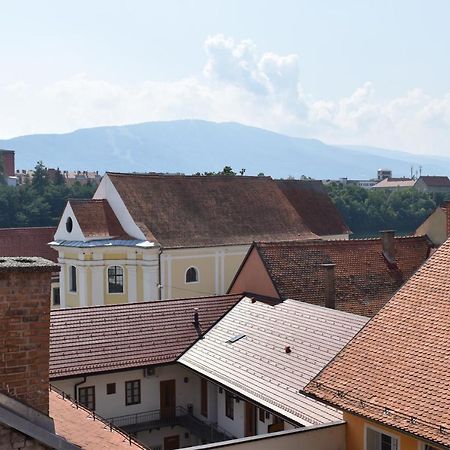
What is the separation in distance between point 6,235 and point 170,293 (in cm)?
1511

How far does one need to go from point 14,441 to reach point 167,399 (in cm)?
1672

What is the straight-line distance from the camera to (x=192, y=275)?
4044 centimetres

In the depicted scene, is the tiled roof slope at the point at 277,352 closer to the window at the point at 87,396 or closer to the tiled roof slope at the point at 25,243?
the window at the point at 87,396

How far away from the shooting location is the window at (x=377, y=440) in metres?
14.6

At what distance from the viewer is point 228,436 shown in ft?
75.5

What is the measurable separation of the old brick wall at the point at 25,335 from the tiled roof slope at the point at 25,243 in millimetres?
39258

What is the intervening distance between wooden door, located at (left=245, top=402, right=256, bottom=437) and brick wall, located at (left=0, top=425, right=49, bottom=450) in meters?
14.1

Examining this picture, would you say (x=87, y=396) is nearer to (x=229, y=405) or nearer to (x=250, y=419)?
(x=229, y=405)

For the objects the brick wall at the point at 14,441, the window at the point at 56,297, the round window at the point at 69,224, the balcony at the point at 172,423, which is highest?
the round window at the point at 69,224

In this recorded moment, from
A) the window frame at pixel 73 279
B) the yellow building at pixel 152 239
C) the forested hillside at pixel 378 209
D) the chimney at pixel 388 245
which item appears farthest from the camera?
the forested hillside at pixel 378 209

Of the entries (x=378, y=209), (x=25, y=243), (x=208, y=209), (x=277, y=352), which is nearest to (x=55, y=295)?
(x=25, y=243)

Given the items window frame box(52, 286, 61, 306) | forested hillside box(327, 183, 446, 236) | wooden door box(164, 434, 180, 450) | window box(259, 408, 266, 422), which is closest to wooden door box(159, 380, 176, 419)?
wooden door box(164, 434, 180, 450)

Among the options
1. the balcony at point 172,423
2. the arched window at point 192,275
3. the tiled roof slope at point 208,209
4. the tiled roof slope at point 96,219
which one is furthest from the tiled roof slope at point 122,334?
the tiled roof slope at point 96,219

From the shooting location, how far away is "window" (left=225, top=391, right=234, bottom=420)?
23000mm
